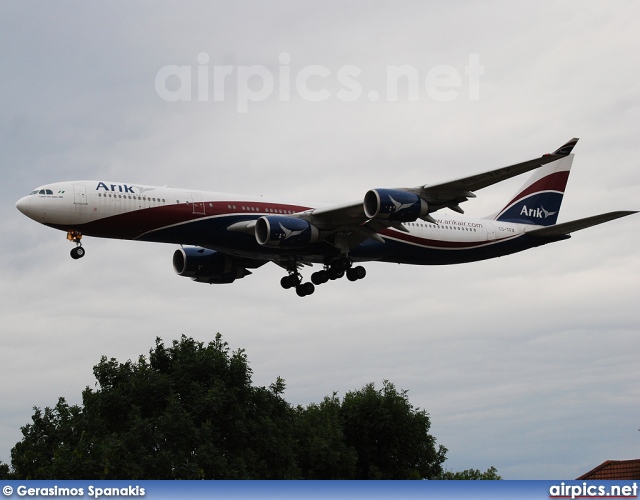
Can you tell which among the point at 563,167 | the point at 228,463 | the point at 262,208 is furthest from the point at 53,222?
the point at 563,167

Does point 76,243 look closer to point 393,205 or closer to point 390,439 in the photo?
point 393,205

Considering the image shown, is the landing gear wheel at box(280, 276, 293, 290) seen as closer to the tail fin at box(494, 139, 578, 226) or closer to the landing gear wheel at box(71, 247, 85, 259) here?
the landing gear wheel at box(71, 247, 85, 259)

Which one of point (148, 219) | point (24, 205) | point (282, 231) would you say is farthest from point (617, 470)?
point (24, 205)

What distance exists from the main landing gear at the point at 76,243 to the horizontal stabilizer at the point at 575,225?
81.1ft

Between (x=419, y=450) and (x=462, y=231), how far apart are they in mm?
31000

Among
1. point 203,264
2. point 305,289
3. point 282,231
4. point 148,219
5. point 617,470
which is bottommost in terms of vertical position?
point 617,470

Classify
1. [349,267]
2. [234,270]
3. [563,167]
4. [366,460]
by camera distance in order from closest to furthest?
[349,267] < [234,270] < [563,167] < [366,460]

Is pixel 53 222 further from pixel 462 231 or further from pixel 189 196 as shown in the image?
pixel 462 231

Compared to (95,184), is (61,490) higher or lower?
lower

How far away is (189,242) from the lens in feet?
158

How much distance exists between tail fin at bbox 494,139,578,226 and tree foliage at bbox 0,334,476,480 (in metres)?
21.4

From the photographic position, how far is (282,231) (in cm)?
4725

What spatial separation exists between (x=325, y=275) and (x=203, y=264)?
→ 6.81 meters

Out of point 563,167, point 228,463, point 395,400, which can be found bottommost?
point 228,463
